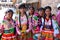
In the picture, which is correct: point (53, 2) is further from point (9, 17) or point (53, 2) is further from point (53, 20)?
point (9, 17)

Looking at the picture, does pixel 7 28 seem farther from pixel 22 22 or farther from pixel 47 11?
pixel 47 11

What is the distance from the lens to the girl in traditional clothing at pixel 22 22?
103cm

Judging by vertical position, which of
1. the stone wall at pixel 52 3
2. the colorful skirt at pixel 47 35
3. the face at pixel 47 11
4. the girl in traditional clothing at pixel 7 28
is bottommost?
the colorful skirt at pixel 47 35

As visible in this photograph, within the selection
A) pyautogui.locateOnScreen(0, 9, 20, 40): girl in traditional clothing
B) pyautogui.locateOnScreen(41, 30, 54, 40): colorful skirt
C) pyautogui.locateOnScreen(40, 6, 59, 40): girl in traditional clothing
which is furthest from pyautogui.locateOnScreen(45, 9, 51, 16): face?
pyautogui.locateOnScreen(0, 9, 20, 40): girl in traditional clothing

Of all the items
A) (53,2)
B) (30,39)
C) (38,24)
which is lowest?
(30,39)

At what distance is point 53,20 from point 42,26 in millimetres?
88

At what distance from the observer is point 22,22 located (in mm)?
1033

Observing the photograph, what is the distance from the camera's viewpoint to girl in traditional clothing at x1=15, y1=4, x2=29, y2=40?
103 cm

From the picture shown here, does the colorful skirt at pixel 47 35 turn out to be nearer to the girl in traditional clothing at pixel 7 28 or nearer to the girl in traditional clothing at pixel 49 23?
the girl in traditional clothing at pixel 49 23

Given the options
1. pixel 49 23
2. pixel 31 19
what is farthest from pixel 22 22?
pixel 49 23

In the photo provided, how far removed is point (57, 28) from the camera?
1050mm

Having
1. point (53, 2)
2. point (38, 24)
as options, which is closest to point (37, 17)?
point (38, 24)

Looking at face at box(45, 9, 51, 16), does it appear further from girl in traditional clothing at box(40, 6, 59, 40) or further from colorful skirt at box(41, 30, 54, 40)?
colorful skirt at box(41, 30, 54, 40)

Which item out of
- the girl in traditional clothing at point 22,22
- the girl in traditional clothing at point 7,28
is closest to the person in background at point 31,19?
the girl in traditional clothing at point 22,22
